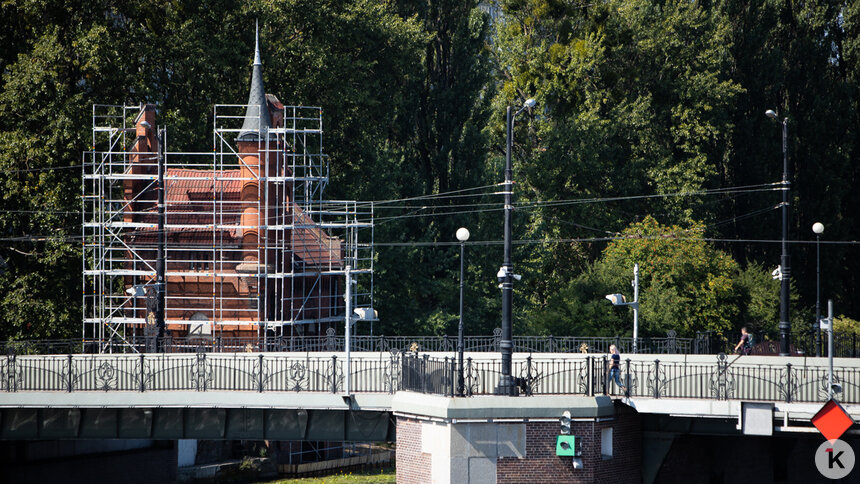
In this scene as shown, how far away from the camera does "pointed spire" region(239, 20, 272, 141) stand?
147 ft

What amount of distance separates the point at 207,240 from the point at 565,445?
78.0 feet

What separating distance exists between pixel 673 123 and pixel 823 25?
10.9 meters

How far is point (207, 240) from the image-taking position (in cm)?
4509

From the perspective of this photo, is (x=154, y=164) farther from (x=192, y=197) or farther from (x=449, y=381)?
(x=449, y=381)

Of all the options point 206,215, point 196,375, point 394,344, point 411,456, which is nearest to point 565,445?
point 411,456

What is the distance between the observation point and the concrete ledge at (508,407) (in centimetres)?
2505

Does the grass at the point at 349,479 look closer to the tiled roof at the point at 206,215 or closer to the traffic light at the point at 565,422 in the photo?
the tiled roof at the point at 206,215

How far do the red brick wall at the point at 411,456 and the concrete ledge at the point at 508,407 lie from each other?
69 centimetres

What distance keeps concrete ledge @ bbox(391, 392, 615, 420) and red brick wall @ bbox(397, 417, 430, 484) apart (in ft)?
2.26

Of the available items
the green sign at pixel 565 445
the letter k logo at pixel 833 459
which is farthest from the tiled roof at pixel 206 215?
the letter k logo at pixel 833 459

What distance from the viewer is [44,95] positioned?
44.8 meters

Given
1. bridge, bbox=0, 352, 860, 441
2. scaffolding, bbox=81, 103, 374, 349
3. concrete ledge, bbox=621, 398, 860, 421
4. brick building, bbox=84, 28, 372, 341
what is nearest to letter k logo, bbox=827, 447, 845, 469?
concrete ledge, bbox=621, 398, 860, 421

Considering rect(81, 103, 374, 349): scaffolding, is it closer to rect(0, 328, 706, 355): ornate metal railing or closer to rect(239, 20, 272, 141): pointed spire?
rect(239, 20, 272, 141): pointed spire

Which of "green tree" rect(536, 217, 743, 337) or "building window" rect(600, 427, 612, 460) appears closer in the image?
"building window" rect(600, 427, 612, 460)
